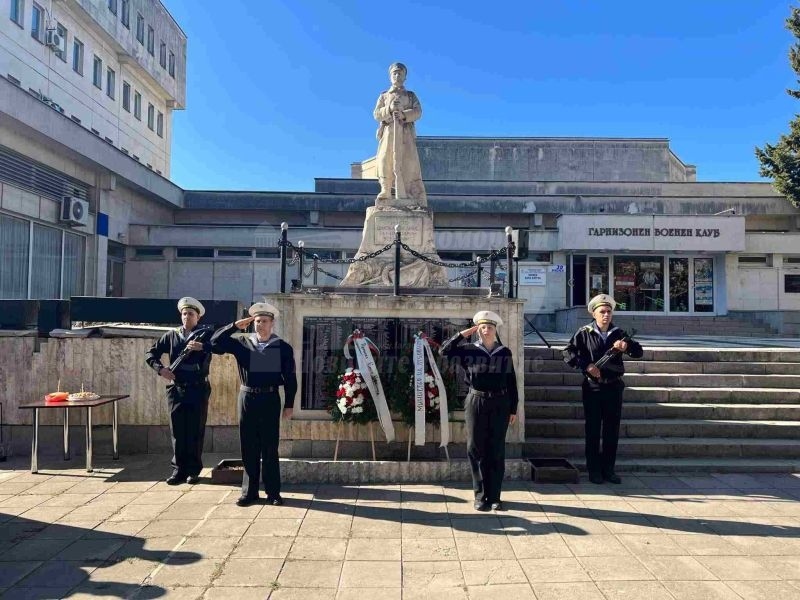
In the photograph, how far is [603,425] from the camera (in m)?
6.09

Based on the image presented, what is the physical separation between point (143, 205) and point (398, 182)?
1658 cm

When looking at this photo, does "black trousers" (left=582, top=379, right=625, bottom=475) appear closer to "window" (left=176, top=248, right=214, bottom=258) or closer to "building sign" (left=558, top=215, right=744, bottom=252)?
"building sign" (left=558, top=215, right=744, bottom=252)

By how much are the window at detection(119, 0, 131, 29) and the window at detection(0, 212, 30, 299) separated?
1891 cm

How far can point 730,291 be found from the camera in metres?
20.7

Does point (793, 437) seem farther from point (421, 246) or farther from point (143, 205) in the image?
point (143, 205)

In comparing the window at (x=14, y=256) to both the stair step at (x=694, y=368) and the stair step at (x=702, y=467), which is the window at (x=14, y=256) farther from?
the stair step at (x=702, y=467)

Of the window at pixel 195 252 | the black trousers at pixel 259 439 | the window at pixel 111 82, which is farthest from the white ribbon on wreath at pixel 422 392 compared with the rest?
the window at pixel 111 82

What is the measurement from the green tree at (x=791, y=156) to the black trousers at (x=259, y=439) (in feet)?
84.4

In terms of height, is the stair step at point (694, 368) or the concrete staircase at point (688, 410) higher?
the stair step at point (694, 368)

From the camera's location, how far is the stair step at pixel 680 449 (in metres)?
6.81

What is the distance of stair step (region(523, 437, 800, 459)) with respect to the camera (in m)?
6.81

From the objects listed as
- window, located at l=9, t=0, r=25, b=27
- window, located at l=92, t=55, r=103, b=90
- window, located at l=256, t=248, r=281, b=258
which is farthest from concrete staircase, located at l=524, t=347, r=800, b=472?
window, located at l=92, t=55, r=103, b=90

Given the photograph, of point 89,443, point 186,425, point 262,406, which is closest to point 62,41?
point 89,443

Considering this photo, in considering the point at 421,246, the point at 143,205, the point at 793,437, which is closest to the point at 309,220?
the point at 143,205
